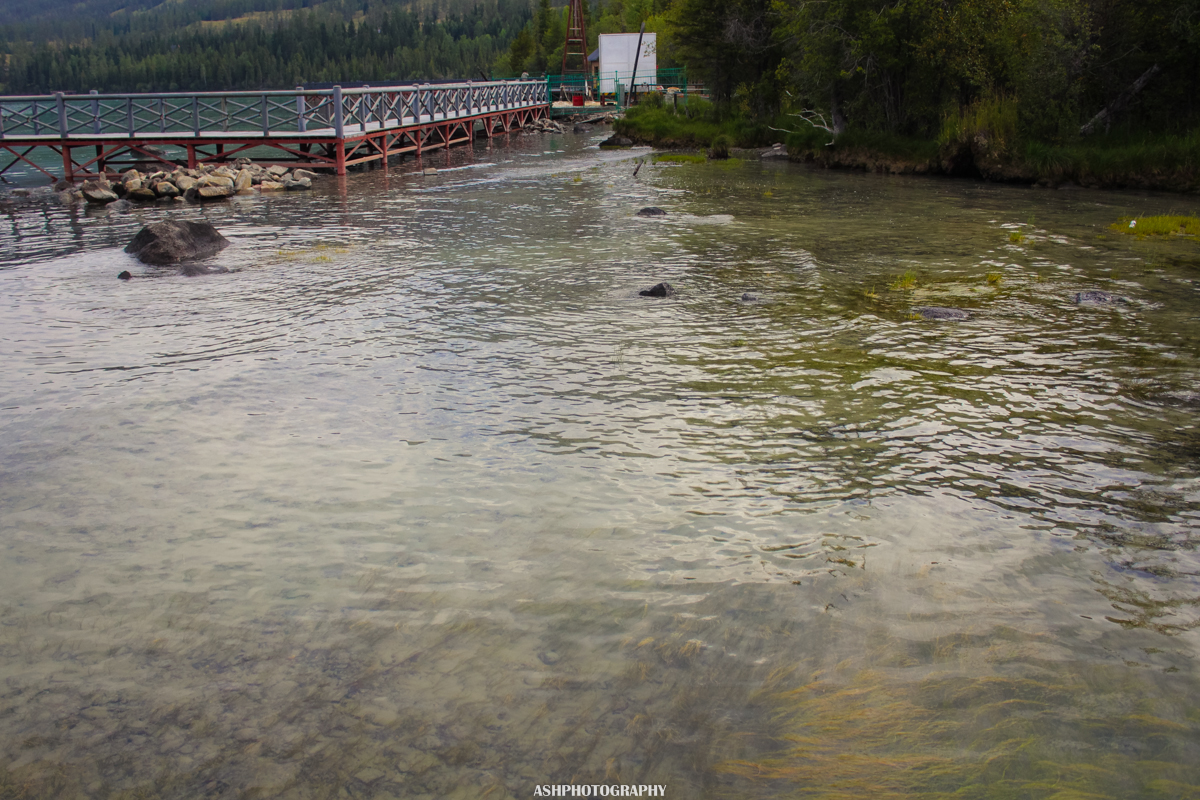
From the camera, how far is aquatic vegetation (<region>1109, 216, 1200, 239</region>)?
503 inches

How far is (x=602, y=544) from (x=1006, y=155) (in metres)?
18.9

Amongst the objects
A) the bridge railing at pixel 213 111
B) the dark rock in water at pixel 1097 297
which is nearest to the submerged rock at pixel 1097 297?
the dark rock in water at pixel 1097 297

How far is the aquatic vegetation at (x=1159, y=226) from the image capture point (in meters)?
12.8

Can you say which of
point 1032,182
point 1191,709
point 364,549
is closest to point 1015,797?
point 1191,709

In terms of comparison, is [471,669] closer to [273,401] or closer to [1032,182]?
[273,401]

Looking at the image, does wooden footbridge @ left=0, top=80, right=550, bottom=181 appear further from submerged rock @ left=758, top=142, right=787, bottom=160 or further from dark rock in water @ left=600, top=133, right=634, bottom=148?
submerged rock @ left=758, top=142, right=787, bottom=160

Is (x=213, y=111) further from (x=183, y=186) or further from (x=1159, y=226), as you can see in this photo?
(x=1159, y=226)

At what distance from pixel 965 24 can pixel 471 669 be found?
21.4m

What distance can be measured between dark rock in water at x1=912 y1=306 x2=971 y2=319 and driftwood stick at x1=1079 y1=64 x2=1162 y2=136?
544 inches

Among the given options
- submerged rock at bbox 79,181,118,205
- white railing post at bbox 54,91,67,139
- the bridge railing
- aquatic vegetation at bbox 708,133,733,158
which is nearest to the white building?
aquatic vegetation at bbox 708,133,733,158

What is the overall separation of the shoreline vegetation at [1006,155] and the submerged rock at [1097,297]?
398 inches

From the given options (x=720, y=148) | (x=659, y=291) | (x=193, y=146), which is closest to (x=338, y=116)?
(x=193, y=146)

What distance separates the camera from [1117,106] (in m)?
19.4

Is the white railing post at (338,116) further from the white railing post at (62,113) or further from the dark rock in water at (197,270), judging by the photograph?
the dark rock in water at (197,270)
